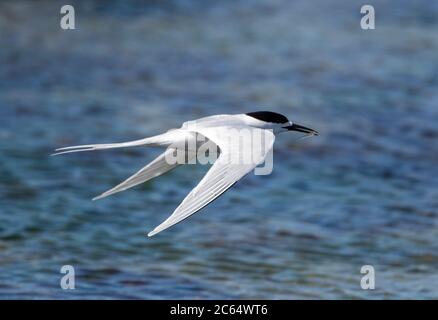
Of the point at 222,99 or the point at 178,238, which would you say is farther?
the point at 222,99

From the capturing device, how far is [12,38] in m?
13.6

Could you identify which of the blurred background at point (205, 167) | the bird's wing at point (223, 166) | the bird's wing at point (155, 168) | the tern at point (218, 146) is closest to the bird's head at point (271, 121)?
the tern at point (218, 146)

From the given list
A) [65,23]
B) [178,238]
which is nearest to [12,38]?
[65,23]

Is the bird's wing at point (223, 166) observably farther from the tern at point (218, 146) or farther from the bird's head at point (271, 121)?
the bird's head at point (271, 121)

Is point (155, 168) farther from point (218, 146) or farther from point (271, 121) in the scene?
point (271, 121)

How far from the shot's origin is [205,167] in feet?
34.2

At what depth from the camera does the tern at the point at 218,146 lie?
5824 millimetres

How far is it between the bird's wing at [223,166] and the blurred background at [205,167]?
146 centimetres

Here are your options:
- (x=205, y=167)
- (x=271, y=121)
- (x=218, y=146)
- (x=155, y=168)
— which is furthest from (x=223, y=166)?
(x=205, y=167)

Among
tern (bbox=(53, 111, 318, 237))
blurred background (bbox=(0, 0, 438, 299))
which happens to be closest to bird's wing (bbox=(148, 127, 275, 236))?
tern (bbox=(53, 111, 318, 237))

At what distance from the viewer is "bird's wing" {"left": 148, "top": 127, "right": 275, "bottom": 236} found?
5.66 metres

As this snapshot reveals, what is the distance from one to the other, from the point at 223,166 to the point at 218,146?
0.75m

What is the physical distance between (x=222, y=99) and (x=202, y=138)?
5.09 m
